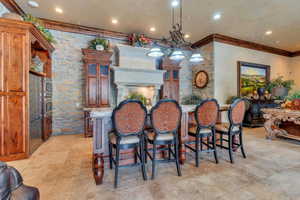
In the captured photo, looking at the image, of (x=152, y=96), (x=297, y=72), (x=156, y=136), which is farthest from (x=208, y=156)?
(x=297, y=72)

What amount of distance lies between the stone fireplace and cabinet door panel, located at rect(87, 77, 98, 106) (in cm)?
62

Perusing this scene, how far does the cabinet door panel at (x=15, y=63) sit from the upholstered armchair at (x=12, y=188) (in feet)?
8.26

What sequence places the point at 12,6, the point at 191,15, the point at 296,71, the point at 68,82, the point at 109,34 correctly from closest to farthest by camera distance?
the point at 12,6 < the point at 191,15 < the point at 68,82 < the point at 109,34 < the point at 296,71

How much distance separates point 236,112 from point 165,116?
138cm

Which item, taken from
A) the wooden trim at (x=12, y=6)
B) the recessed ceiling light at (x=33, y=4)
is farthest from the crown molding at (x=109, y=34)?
the recessed ceiling light at (x=33, y=4)

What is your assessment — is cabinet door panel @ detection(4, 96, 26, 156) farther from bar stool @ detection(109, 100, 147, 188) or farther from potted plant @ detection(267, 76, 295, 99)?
potted plant @ detection(267, 76, 295, 99)

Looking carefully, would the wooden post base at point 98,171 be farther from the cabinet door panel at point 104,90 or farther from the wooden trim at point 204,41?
the wooden trim at point 204,41

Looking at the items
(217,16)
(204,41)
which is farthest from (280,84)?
(217,16)

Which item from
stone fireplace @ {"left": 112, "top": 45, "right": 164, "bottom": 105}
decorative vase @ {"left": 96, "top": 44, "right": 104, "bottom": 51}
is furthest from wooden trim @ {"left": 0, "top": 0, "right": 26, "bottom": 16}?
stone fireplace @ {"left": 112, "top": 45, "right": 164, "bottom": 105}

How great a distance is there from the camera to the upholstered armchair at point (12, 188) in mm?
670

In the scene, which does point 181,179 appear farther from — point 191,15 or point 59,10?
point 59,10

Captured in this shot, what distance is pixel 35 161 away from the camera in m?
2.46

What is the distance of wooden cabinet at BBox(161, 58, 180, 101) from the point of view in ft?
16.7

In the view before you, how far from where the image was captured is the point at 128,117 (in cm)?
177
